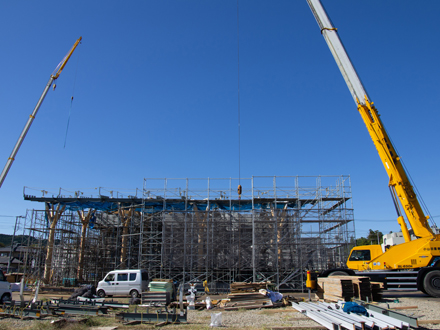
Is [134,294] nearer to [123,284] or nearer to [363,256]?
[123,284]

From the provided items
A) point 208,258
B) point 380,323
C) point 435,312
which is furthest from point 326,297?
point 208,258

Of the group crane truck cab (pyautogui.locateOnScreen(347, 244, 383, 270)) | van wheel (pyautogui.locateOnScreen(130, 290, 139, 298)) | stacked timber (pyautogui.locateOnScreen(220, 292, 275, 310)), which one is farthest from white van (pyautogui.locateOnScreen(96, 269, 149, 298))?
crane truck cab (pyautogui.locateOnScreen(347, 244, 383, 270))

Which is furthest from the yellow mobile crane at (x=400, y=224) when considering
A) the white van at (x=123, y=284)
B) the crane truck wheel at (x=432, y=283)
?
the white van at (x=123, y=284)

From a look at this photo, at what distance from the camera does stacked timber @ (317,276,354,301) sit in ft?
49.1

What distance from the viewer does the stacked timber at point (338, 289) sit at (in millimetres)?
14961

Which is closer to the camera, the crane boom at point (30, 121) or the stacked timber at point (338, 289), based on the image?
the stacked timber at point (338, 289)

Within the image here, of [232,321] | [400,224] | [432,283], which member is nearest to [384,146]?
[400,224]

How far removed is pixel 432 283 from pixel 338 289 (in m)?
5.36

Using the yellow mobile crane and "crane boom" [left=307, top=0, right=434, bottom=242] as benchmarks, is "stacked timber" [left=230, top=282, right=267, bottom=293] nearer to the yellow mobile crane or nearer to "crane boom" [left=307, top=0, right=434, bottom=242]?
the yellow mobile crane

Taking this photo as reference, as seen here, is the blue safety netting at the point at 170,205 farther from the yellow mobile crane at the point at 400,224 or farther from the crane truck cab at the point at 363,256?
the yellow mobile crane at the point at 400,224

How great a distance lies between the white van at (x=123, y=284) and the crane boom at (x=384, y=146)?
14.5 metres

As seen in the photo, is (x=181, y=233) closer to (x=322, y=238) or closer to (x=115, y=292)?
(x=115, y=292)

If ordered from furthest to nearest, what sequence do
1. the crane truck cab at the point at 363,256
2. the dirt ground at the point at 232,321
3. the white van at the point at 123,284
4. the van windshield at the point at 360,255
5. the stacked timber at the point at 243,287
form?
the white van at the point at 123,284 < the van windshield at the point at 360,255 < the crane truck cab at the point at 363,256 < the stacked timber at the point at 243,287 < the dirt ground at the point at 232,321

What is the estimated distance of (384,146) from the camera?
1747 cm
